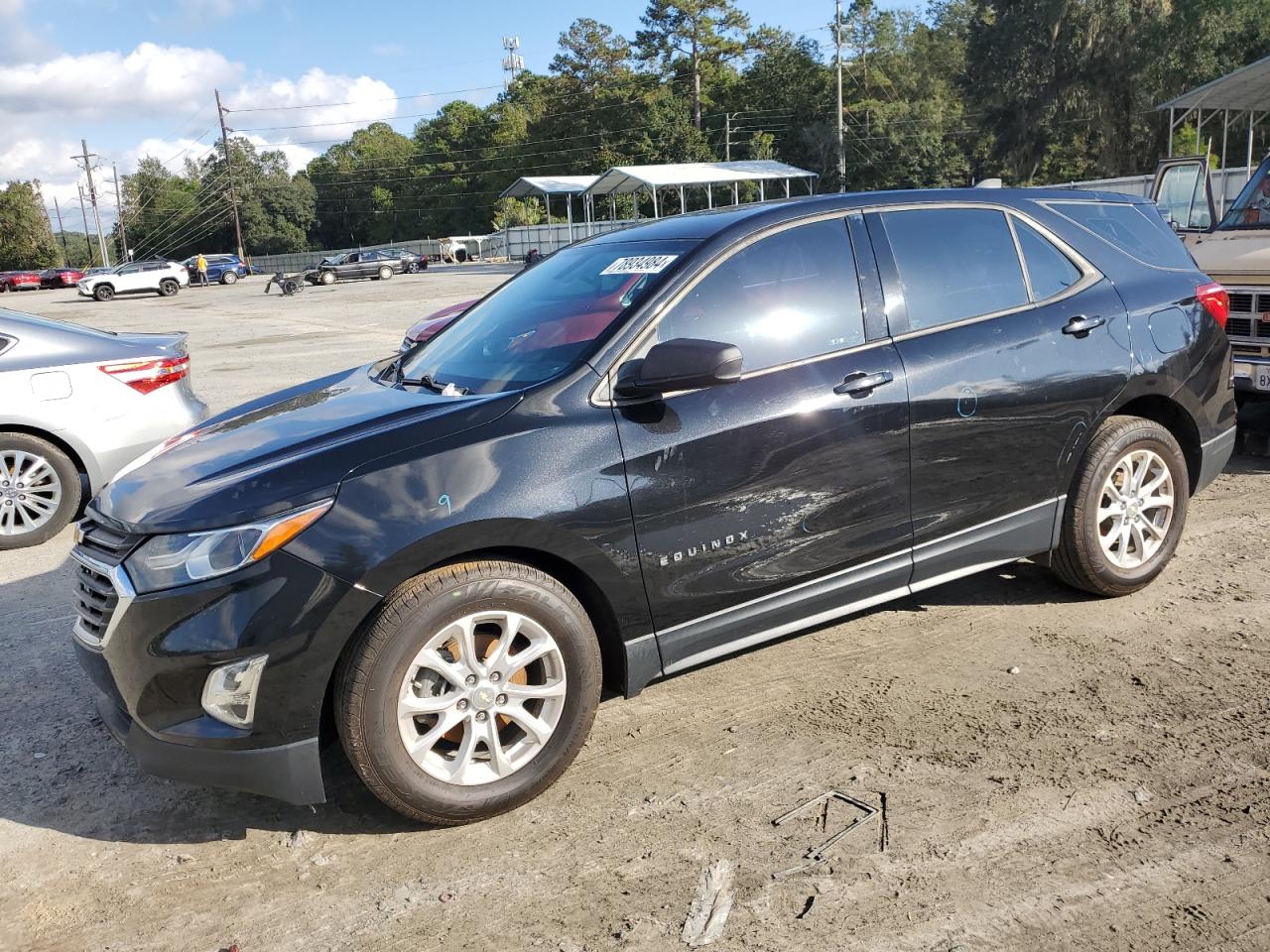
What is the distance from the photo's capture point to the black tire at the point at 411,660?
294 cm

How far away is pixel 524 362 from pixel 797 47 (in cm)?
8576

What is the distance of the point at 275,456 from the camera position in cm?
321

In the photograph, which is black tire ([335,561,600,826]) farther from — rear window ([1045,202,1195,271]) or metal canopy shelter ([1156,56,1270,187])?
metal canopy shelter ([1156,56,1270,187])

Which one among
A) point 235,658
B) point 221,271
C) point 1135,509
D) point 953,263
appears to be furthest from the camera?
point 221,271

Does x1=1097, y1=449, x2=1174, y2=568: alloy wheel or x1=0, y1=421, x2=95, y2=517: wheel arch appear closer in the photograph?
x1=1097, y1=449, x2=1174, y2=568: alloy wheel

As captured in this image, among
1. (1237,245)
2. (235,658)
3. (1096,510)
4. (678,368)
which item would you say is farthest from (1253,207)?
(235,658)

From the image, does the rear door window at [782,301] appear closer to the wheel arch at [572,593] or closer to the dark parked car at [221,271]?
the wheel arch at [572,593]

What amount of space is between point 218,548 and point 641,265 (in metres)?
1.82

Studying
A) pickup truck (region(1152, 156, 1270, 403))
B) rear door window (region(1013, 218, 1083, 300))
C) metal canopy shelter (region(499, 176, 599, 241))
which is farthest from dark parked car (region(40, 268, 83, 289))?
rear door window (region(1013, 218, 1083, 300))

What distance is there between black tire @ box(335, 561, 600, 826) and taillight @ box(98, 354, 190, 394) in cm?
446

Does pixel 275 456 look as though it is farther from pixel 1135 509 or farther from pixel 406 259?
pixel 406 259

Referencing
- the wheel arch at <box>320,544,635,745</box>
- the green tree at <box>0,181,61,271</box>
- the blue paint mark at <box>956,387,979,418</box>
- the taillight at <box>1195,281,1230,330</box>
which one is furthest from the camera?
the green tree at <box>0,181,61,271</box>

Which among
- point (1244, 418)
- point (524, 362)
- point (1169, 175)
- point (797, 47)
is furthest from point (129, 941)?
point (797, 47)

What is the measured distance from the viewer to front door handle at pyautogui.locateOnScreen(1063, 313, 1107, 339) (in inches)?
170
